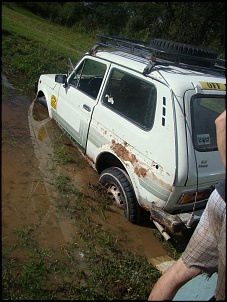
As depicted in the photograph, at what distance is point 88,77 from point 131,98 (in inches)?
55.0

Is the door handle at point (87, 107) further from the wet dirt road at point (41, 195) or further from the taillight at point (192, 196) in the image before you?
the taillight at point (192, 196)

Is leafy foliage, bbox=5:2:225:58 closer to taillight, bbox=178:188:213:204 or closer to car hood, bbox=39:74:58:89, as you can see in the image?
car hood, bbox=39:74:58:89

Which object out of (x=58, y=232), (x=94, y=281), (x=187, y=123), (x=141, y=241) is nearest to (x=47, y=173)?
(x=58, y=232)

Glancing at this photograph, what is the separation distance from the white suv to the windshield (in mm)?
11

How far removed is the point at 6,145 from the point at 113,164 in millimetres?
1822

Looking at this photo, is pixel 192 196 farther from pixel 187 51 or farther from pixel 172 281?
pixel 187 51

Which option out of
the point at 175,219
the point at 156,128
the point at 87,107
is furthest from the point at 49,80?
the point at 175,219

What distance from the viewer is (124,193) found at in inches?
145

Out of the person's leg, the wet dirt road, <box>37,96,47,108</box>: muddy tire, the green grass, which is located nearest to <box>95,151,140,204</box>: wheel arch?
the wet dirt road

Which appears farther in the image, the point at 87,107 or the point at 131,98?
the point at 87,107

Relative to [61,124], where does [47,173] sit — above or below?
below

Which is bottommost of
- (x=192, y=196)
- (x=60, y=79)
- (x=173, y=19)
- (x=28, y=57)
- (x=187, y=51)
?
(x=192, y=196)

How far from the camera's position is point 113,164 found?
4.18 metres

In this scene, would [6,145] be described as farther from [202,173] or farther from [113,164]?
[202,173]
